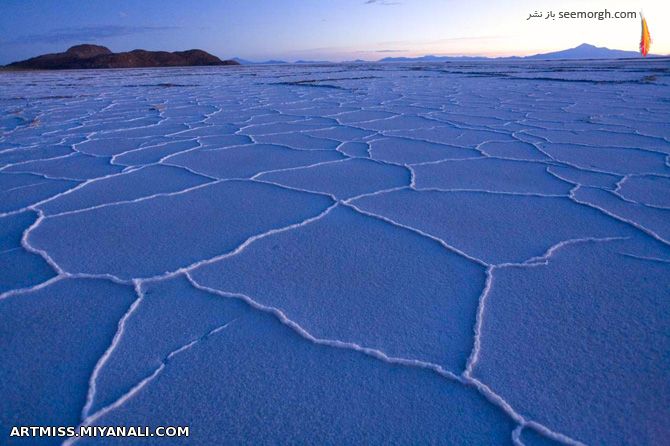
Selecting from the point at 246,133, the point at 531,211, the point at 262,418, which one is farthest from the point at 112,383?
the point at 246,133

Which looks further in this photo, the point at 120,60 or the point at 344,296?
the point at 120,60

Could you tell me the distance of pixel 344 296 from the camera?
1149 millimetres

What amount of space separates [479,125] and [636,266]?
7.70 ft

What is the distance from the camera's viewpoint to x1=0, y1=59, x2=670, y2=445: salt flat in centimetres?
81

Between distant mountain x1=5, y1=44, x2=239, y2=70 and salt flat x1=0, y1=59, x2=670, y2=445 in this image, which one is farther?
distant mountain x1=5, y1=44, x2=239, y2=70

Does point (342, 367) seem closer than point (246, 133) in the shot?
Yes

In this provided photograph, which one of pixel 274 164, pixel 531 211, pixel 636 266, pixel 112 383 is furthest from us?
pixel 274 164

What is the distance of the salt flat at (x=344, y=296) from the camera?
81cm

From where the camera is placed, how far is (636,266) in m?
1.26

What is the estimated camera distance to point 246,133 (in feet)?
10.7

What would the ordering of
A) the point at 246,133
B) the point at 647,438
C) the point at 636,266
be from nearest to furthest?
the point at 647,438 < the point at 636,266 < the point at 246,133

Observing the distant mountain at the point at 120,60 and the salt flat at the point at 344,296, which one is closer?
the salt flat at the point at 344,296

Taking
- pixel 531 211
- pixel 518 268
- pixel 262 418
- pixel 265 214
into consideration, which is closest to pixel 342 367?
pixel 262 418

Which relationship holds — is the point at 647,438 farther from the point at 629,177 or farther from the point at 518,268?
the point at 629,177
